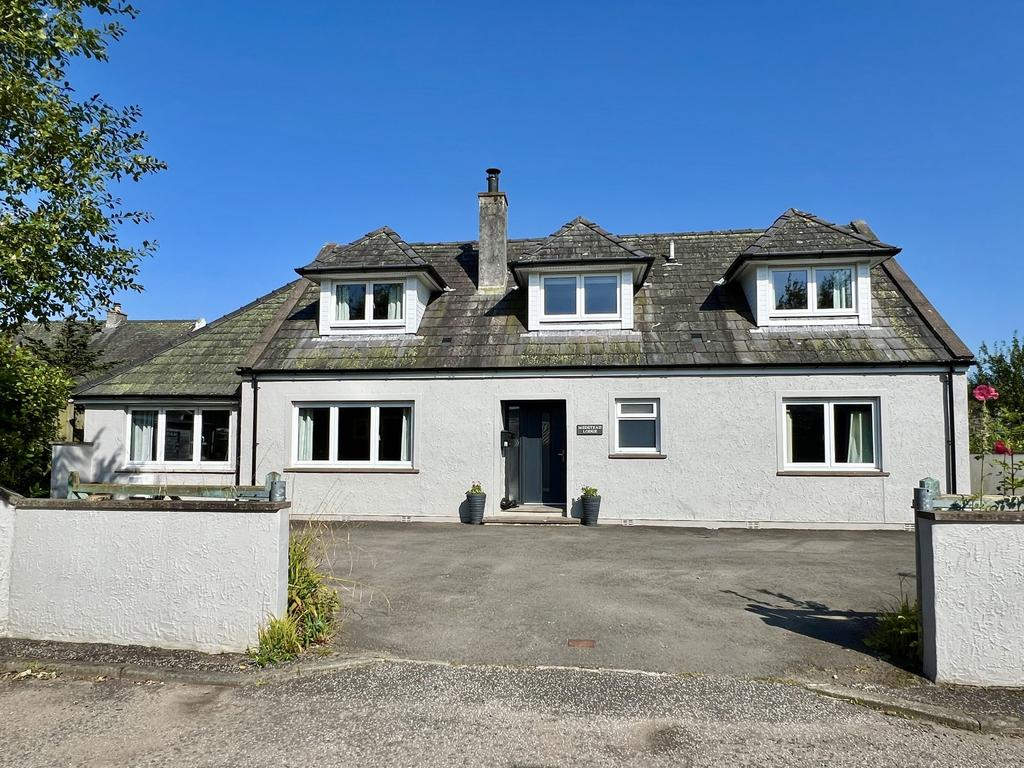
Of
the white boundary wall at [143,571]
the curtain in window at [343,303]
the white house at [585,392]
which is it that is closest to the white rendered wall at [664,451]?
the white house at [585,392]

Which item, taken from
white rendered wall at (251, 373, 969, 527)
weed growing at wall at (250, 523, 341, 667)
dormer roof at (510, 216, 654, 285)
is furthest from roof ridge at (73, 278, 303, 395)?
weed growing at wall at (250, 523, 341, 667)

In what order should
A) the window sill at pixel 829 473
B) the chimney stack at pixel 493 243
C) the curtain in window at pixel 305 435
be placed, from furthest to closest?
the chimney stack at pixel 493 243 → the curtain in window at pixel 305 435 → the window sill at pixel 829 473

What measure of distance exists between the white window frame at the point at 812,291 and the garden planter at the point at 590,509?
5967mm

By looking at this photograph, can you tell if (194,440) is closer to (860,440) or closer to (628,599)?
(628,599)

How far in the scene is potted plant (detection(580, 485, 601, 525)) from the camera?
13.7 metres

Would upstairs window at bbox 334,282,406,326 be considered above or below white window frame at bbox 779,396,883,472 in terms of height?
above

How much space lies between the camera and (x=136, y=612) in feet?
19.1

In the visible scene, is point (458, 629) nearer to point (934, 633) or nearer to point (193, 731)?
point (193, 731)

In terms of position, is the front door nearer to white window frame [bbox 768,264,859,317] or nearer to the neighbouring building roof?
the neighbouring building roof

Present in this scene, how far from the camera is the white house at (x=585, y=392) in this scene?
44.4ft

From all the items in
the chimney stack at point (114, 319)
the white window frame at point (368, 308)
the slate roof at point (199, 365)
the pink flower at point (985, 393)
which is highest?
the chimney stack at point (114, 319)

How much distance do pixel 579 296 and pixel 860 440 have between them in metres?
6.90

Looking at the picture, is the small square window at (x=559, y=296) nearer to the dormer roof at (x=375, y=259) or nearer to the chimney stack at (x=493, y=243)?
the chimney stack at (x=493, y=243)

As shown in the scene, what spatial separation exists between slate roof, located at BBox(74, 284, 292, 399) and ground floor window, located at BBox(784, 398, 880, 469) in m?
12.8
